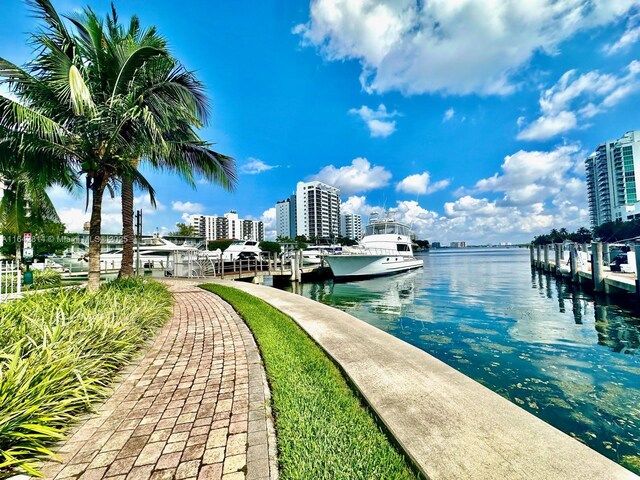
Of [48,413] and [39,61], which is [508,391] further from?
[39,61]

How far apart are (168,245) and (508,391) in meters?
25.0

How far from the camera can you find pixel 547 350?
22.9 ft

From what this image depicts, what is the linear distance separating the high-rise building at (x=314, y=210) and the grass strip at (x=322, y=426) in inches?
4604

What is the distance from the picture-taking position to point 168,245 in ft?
79.7

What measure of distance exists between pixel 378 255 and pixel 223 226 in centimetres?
12868

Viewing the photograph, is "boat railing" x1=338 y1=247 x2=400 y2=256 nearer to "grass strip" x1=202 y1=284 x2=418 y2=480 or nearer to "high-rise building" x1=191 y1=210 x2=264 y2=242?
"grass strip" x1=202 y1=284 x2=418 y2=480

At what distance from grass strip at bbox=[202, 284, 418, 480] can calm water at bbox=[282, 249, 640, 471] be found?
3101 mm

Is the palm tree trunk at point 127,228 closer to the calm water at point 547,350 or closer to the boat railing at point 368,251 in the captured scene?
the calm water at point 547,350

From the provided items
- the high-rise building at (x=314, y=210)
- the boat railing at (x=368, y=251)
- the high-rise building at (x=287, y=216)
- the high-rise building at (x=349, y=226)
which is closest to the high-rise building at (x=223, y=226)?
the high-rise building at (x=287, y=216)

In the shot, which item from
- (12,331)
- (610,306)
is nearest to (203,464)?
(12,331)

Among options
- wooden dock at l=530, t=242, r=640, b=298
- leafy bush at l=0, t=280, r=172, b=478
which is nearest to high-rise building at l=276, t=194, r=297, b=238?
wooden dock at l=530, t=242, r=640, b=298

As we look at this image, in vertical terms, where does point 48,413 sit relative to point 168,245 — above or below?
below

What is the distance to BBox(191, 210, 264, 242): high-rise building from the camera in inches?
5408

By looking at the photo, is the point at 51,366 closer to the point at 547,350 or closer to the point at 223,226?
the point at 547,350
